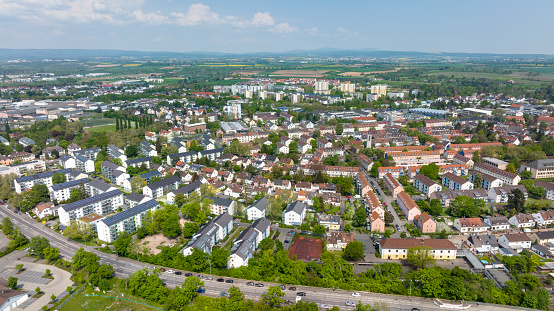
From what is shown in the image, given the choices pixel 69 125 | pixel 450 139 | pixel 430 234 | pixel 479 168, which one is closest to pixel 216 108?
pixel 69 125

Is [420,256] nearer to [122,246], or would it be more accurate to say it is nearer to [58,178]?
[122,246]

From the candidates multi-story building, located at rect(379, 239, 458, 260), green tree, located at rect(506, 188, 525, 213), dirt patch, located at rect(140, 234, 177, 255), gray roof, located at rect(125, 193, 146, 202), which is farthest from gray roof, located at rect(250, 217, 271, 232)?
green tree, located at rect(506, 188, 525, 213)

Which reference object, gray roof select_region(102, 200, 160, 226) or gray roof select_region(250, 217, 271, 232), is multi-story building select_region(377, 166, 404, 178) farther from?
gray roof select_region(102, 200, 160, 226)

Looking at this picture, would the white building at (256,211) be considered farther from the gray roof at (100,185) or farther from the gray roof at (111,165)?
the gray roof at (111,165)

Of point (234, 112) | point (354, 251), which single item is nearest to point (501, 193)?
point (354, 251)

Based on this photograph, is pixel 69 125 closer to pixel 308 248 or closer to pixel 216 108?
pixel 216 108

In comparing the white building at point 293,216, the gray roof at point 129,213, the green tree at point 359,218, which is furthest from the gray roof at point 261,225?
the gray roof at point 129,213

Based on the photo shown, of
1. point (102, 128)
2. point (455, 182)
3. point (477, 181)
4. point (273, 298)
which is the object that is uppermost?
point (102, 128)

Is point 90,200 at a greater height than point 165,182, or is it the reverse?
point 165,182
